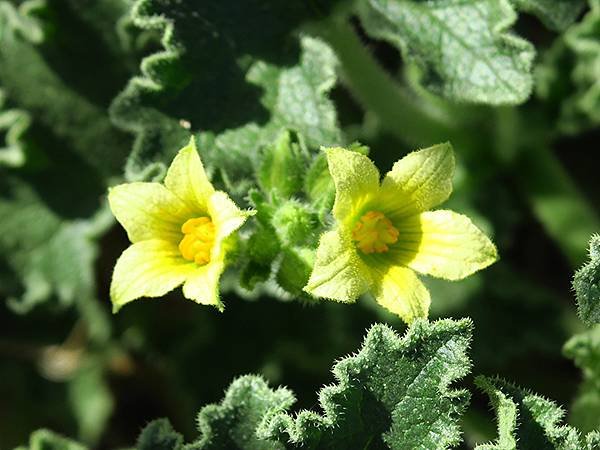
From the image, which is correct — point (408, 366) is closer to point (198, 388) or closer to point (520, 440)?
point (520, 440)

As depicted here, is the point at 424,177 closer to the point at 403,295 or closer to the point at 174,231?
the point at 403,295

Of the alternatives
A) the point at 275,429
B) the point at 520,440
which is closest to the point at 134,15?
the point at 275,429

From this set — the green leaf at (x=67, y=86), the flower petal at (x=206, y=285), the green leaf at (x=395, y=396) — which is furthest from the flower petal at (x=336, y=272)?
the green leaf at (x=67, y=86)

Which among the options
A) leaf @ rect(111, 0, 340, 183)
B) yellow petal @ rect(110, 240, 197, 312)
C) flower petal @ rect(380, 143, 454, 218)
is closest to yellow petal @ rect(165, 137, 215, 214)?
yellow petal @ rect(110, 240, 197, 312)

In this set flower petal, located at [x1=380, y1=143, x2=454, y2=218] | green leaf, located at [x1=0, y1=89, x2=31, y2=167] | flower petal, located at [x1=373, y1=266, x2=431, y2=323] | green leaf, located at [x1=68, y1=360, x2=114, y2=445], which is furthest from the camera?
green leaf, located at [x1=68, y1=360, x2=114, y2=445]

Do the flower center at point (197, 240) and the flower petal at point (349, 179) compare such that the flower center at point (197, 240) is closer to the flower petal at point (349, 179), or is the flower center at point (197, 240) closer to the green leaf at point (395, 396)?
the flower petal at point (349, 179)

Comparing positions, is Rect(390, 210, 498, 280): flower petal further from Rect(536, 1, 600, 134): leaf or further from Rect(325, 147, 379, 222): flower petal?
Rect(536, 1, 600, 134): leaf

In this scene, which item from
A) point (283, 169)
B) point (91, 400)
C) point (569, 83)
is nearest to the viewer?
point (283, 169)

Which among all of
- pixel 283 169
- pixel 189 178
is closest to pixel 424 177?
pixel 283 169
